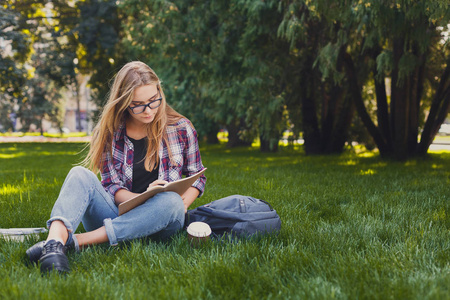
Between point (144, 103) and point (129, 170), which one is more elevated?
point (144, 103)

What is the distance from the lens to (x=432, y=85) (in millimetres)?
11164

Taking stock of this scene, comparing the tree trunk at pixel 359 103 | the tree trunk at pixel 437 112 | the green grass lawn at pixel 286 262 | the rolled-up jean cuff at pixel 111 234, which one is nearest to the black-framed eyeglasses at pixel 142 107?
the rolled-up jean cuff at pixel 111 234

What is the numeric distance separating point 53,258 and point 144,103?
1.22 m

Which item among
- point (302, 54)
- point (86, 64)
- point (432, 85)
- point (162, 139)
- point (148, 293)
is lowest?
point (148, 293)

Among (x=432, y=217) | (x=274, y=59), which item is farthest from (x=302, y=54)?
(x=432, y=217)

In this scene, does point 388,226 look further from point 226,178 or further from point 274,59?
point 274,59

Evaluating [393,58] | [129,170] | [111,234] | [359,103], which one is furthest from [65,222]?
[359,103]

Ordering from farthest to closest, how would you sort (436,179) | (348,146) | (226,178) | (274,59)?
(348,146)
(274,59)
(226,178)
(436,179)

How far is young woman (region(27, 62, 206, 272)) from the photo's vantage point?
2795mm

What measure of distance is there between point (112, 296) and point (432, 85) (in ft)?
36.4

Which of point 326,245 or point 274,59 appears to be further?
point 274,59

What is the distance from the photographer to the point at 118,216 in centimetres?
297

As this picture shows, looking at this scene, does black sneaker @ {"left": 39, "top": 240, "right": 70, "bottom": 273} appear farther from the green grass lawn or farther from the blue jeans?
the blue jeans

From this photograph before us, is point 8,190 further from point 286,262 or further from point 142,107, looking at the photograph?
point 286,262
